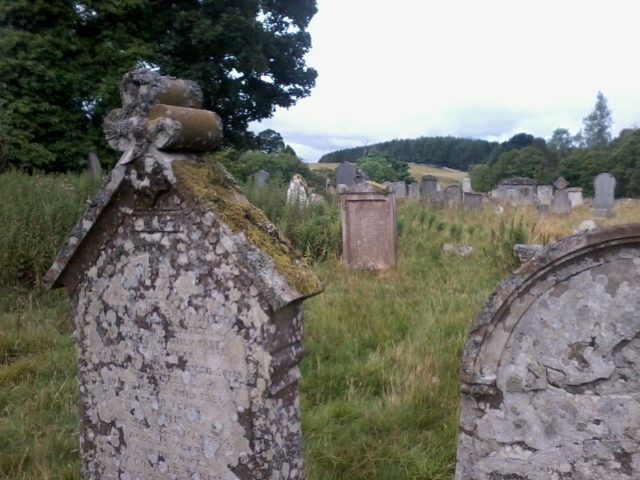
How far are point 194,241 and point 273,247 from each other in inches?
12.2

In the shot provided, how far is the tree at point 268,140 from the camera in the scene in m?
19.9

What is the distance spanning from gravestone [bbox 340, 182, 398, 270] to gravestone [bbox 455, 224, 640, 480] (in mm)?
6067

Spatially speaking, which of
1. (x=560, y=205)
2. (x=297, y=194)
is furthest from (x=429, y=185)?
(x=297, y=194)

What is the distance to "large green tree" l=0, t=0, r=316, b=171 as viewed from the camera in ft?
47.3

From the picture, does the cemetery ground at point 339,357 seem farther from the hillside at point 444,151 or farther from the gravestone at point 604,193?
the hillside at point 444,151

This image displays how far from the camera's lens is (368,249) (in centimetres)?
894

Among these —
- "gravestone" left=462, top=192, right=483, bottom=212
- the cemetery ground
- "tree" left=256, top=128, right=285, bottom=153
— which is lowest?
the cemetery ground

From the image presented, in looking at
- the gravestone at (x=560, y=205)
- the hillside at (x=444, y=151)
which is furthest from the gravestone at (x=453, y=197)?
the hillside at (x=444, y=151)

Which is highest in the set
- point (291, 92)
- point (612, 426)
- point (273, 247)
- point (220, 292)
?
point (291, 92)

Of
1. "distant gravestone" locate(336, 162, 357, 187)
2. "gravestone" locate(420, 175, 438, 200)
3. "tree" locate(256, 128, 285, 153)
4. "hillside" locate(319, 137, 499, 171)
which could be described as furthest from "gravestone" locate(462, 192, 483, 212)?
"hillside" locate(319, 137, 499, 171)

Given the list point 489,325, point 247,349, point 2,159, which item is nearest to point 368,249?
point 2,159

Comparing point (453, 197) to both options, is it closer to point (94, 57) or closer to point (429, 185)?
point (429, 185)

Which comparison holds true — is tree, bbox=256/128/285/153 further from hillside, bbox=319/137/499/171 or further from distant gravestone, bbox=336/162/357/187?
hillside, bbox=319/137/499/171

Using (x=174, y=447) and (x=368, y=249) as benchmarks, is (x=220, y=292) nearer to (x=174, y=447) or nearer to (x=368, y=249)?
(x=174, y=447)
